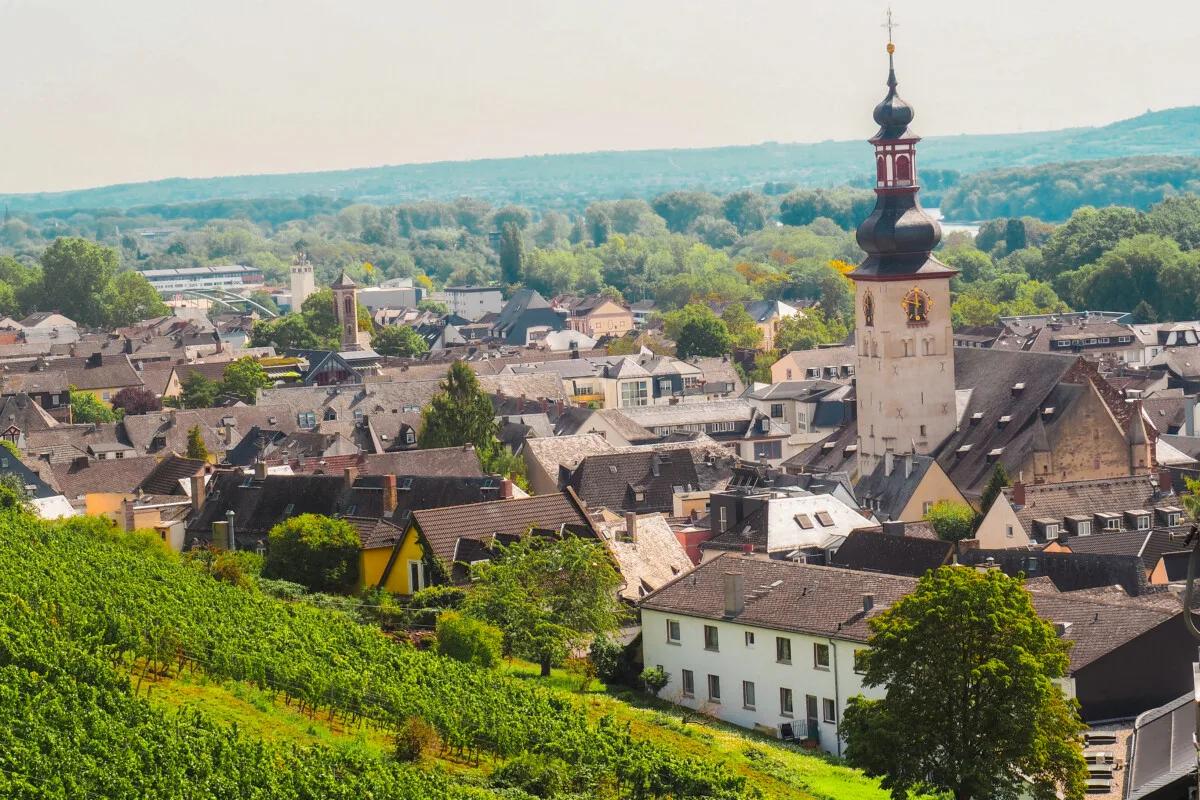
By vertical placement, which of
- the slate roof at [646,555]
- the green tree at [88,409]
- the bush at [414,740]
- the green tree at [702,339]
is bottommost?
the green tree at [702,339]

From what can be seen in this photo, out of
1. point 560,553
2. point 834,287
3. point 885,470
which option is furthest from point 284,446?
point 834,287

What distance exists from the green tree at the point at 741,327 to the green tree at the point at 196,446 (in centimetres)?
6723

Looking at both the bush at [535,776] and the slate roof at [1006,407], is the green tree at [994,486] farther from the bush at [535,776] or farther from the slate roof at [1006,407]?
the bush at [535,776]

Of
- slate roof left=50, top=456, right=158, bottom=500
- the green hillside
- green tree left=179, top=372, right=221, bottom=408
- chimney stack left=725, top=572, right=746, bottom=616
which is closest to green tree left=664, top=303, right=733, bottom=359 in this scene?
green tree left=179, top=372, right=221, bottom=408

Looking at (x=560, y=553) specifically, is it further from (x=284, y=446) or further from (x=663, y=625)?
(x=284, y=446)

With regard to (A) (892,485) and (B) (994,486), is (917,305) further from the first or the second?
(B) (994,486)

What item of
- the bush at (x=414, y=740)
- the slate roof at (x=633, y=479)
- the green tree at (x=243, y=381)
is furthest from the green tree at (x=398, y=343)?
the bush at (x=414, y=740)

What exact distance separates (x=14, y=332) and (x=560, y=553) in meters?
133

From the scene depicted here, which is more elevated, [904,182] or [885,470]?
[904,182]

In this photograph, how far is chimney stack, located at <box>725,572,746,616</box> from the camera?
170 feet

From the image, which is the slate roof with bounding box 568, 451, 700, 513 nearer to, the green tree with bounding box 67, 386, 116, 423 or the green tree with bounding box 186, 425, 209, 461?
the green tree with bounding box 186, 425, 209, 461

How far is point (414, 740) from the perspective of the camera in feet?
128

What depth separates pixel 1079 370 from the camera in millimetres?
77688

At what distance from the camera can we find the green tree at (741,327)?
16050 cm
